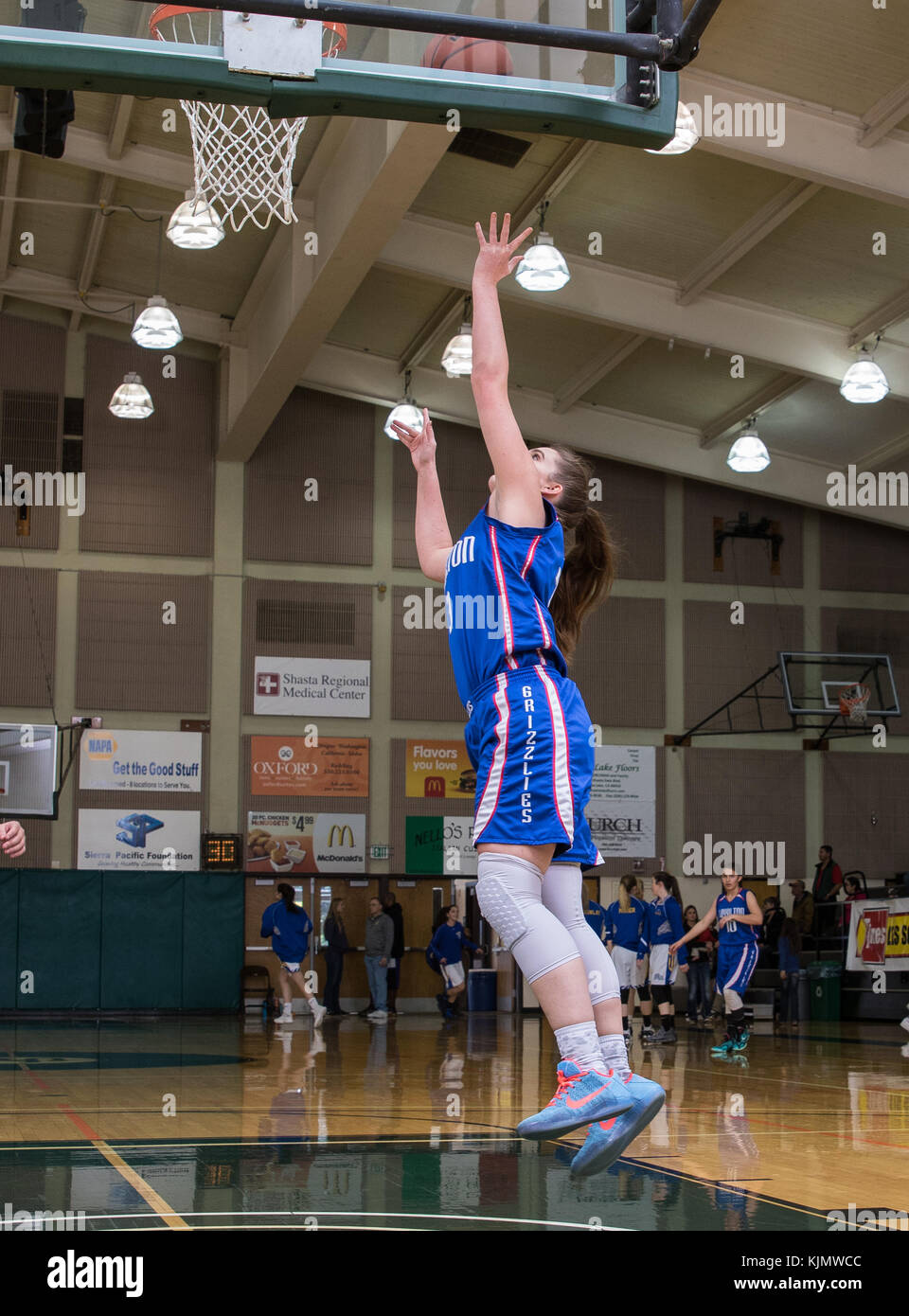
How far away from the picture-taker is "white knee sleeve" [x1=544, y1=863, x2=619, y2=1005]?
3598 mm

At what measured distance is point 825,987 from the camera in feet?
71.9

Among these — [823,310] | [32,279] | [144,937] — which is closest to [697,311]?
[823,310]

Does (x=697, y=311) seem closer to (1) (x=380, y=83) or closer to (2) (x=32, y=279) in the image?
(2) (x=32, y=279)

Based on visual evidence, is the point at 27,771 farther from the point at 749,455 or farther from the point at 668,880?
the point at 749,455

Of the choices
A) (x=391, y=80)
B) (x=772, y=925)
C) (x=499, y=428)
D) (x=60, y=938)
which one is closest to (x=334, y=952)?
(x=60, y=938)

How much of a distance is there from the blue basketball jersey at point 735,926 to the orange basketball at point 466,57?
11.6 m

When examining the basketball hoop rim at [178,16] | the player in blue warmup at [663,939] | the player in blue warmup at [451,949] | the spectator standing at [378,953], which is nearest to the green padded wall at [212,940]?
the spectator standing at [378,953]

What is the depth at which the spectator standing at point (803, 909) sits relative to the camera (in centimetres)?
2362

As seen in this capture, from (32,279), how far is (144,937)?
1090 cm

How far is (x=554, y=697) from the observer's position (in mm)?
3598

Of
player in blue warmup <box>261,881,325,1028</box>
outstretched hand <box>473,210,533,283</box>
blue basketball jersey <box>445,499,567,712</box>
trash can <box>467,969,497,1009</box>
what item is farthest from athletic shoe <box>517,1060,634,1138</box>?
trash can <box>467,969,497,1009</box>

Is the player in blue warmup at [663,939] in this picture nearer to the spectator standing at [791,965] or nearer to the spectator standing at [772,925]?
the spectator standing at [791,965]

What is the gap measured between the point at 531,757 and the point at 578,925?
0.47 metres
